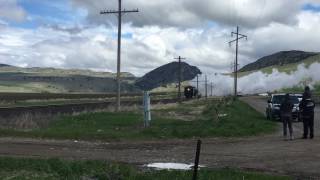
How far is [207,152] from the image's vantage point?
18.6 metres

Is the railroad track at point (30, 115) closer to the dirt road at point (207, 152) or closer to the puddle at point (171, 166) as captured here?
the dirt road at point (207, 152)

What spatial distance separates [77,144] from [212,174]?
8.91m

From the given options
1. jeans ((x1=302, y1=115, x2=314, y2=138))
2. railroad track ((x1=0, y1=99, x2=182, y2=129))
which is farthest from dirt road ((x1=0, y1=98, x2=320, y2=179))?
railroad track ((x1=0, y1=99, x2=182, y2=129))

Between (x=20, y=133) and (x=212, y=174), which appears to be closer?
(x=212, y=174)

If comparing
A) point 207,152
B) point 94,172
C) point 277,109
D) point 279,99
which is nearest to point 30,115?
point 277,109

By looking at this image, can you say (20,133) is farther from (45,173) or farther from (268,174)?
(268,174)

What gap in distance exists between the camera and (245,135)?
25.5 metres

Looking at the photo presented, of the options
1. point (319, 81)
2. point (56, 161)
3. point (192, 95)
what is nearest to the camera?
point (56, 161)

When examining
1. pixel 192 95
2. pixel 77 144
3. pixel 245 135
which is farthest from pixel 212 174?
pixel 192 95

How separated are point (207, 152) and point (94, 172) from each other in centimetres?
639

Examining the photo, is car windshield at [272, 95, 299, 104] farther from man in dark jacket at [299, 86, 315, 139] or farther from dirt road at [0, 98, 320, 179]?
dirt road at [0, 98, 320, 179]

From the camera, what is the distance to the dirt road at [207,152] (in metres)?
15.6

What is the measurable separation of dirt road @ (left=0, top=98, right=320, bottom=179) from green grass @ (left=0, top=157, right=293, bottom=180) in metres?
1.72

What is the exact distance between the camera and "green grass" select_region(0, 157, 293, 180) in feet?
40.8
